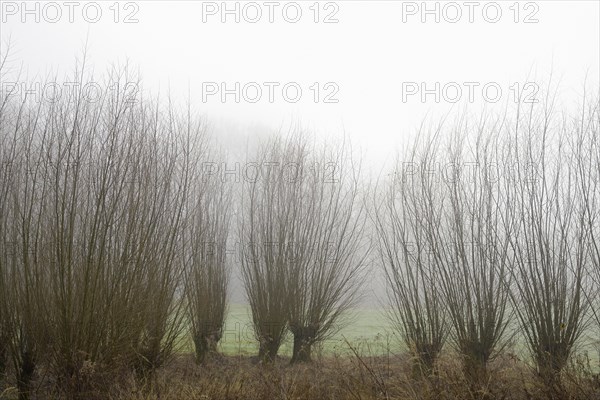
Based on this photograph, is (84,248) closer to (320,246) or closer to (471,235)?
(320,246)

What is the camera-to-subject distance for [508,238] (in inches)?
269

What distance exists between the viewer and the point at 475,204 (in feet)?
23.3

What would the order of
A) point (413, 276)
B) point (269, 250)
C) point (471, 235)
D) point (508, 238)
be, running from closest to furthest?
point (508, 238), point (471, 235), point (413, 276), point (269, 250)

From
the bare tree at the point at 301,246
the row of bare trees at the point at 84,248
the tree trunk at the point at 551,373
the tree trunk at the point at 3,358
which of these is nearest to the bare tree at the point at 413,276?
the tree trunk at the point at 551,373

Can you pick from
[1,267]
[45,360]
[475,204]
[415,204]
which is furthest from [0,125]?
[475,204]

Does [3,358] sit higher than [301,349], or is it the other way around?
[3,358]

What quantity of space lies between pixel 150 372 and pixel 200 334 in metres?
2.97

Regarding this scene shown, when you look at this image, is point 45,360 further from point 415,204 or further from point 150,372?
point 415,204

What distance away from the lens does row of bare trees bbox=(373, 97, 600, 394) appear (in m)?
6.71

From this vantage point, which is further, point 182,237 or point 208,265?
point 208,265

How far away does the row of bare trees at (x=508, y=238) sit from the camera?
22.0 feet

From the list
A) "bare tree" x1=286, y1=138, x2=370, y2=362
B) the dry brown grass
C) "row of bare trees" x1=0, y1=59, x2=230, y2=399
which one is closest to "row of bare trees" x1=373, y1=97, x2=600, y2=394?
the dry brown grass

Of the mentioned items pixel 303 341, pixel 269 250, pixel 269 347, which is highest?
pixel 269 250

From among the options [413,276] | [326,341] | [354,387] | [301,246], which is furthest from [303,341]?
[354,387]
